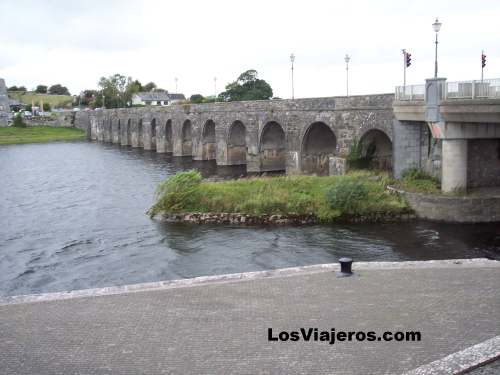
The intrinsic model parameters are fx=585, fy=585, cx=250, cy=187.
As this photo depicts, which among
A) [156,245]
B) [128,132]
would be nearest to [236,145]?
[156,245]

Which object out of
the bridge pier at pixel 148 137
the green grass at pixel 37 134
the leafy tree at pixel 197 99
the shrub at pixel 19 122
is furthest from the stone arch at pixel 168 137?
the shrub at pixel 19 122

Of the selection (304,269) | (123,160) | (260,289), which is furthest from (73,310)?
(123,160)

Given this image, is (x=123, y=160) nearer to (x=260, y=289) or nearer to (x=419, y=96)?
(x=419, y=96)

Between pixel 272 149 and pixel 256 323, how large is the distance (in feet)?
129

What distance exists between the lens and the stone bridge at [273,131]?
35688mm

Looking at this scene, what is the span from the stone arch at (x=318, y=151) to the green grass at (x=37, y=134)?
77939mm

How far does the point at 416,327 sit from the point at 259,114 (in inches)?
1514

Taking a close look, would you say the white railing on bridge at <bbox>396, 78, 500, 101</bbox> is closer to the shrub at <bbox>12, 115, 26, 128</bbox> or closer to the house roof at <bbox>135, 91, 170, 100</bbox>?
the shrub at <bbox>12, 115, 26, 128</bbox>

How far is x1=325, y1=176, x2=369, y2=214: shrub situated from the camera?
1135 inches

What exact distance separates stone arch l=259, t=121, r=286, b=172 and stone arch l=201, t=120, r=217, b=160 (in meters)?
13.7

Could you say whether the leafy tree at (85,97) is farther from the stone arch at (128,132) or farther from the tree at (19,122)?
the stone arch at (128,132)

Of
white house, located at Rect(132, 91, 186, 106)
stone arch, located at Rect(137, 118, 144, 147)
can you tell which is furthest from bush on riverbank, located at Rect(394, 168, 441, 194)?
white house, located at Rect(132, 91, 186, 106)

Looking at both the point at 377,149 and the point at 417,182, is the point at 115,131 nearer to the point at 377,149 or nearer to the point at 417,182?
the point at 377,149

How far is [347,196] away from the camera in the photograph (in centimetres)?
2897
